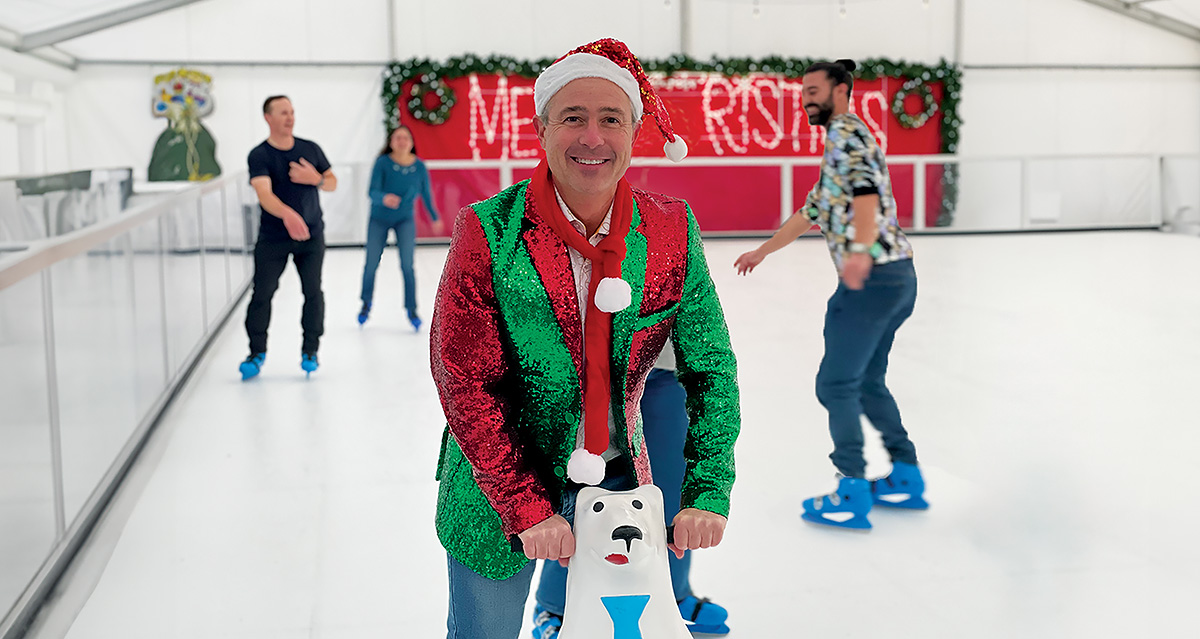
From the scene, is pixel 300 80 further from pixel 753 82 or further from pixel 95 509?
pixel 95 509

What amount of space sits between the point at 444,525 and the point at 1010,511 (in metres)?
2.26

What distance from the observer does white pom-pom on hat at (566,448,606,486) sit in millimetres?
1360

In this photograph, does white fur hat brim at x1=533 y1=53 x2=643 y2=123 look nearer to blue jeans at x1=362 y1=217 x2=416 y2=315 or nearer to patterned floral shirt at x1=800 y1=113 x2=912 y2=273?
patterned floral shirt at x1=800 y1=113 x2=912 y2=273

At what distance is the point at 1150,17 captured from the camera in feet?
53.1

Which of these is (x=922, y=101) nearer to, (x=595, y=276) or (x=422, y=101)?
(x=422, y=101)

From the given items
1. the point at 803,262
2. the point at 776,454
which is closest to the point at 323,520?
the point at 776,454

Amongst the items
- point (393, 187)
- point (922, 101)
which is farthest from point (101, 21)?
point (922, 101)

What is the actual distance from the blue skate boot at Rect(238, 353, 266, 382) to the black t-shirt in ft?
1.98

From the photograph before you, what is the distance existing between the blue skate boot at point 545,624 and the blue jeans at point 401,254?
474cm

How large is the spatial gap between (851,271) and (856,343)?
0.21 metres

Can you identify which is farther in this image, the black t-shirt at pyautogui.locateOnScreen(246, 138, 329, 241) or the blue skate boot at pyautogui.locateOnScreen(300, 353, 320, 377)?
the blue skate boot at pyautogui.locateOnScreen(300, 353, 320, 377)

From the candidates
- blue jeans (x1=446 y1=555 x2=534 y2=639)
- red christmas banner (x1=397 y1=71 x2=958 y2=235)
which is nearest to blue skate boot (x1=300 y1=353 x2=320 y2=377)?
blue jeans (x1=446 y1=555 x2=534 y2=639)

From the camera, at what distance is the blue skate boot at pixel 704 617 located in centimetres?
242

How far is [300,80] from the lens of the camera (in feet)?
46.2
